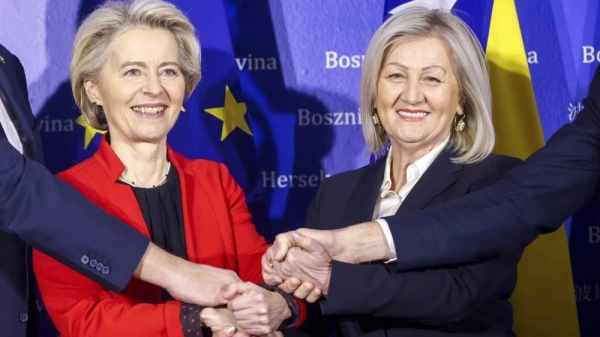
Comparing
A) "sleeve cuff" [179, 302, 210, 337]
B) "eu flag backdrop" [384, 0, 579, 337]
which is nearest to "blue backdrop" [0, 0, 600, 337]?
"eu flag backdrop" [384, 0, 579, 337]

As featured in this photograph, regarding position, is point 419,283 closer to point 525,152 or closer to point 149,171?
point 149,171

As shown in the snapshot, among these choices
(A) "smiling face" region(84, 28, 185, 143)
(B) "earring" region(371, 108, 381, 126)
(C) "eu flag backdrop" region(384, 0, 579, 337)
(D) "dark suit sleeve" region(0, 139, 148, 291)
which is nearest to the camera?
(D) "dark suit sleeve" region(0, 139, 148, 291)

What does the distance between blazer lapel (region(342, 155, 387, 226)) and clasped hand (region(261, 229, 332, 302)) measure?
0.29 m

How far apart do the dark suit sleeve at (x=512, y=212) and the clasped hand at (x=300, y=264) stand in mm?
199

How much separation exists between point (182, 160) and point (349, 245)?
25.3 inches

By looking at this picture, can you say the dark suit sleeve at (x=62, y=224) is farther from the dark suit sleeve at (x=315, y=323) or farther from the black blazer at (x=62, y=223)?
the dark suit sleeve at (x=315, y=323)

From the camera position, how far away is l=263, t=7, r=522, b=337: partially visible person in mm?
2225

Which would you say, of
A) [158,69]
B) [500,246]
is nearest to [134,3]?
[158,69]

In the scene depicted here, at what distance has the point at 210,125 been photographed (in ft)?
10.6

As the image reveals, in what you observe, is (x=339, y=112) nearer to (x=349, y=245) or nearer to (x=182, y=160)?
(x=182, y=160)

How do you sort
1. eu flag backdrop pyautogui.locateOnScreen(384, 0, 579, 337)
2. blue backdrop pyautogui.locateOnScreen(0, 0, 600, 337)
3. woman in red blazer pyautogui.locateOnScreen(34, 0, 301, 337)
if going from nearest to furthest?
1. woman in red blazer pyautogui.locateOnScreen(34, 0, 301, 337)
2. eu flag backdrop pyautogui.locateOnScreen(384, 0, 579, 337)
3. blue backdrop pyautogui.locateOnScreen(0, 0, 600, 337)

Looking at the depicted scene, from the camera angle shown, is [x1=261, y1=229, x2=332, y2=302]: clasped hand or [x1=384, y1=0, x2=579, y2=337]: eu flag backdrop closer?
[x1=261, y1=229, x2=332, y2=302]: clasped hand

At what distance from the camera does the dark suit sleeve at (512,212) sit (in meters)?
2.24

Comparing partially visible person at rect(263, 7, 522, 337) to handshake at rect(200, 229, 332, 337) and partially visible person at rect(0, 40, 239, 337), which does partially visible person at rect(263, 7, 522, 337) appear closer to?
handshake at rect(200, 229, 332, 337)
